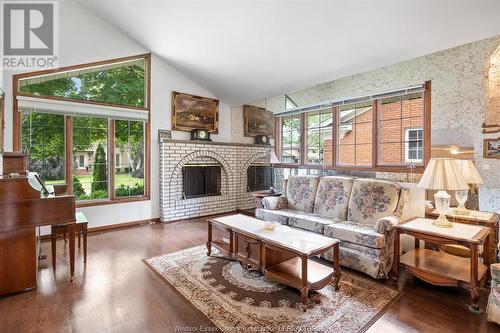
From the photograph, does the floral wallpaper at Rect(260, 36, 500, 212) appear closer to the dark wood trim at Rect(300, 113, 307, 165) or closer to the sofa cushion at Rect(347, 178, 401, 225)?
the sofa cushion at Rect(347, 178, 401, 225)

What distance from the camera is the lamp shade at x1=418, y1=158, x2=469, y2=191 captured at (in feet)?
7.75

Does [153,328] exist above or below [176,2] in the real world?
below

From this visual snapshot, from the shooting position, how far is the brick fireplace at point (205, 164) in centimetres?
498

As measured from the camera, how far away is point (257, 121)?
647 centimetres

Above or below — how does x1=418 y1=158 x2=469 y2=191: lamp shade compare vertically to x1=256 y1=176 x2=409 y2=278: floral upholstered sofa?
above

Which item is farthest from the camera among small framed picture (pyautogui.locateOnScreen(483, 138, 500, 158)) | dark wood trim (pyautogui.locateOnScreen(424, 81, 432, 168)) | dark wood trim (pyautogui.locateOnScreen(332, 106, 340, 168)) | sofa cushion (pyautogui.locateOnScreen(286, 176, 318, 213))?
dark wood trim (pyautogui.locateOnScreen(332, 106, 340, 168))

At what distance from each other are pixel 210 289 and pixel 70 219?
1.52 metres

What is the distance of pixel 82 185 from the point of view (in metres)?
4.36

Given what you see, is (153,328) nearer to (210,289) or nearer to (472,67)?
(210,289)

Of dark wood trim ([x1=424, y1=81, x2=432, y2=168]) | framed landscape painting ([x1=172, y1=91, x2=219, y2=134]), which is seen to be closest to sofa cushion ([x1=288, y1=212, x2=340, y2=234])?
dark wood trim ([x1=424, y1=81, x2=432, y2=168])

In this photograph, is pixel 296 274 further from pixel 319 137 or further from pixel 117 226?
pixel 117 226

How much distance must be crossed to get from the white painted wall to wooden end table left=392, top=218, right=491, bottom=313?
4141mm

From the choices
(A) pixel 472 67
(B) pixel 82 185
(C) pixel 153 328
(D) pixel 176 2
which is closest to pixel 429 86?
(A) pixel 472 67

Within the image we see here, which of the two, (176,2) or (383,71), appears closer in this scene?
(176,2)
